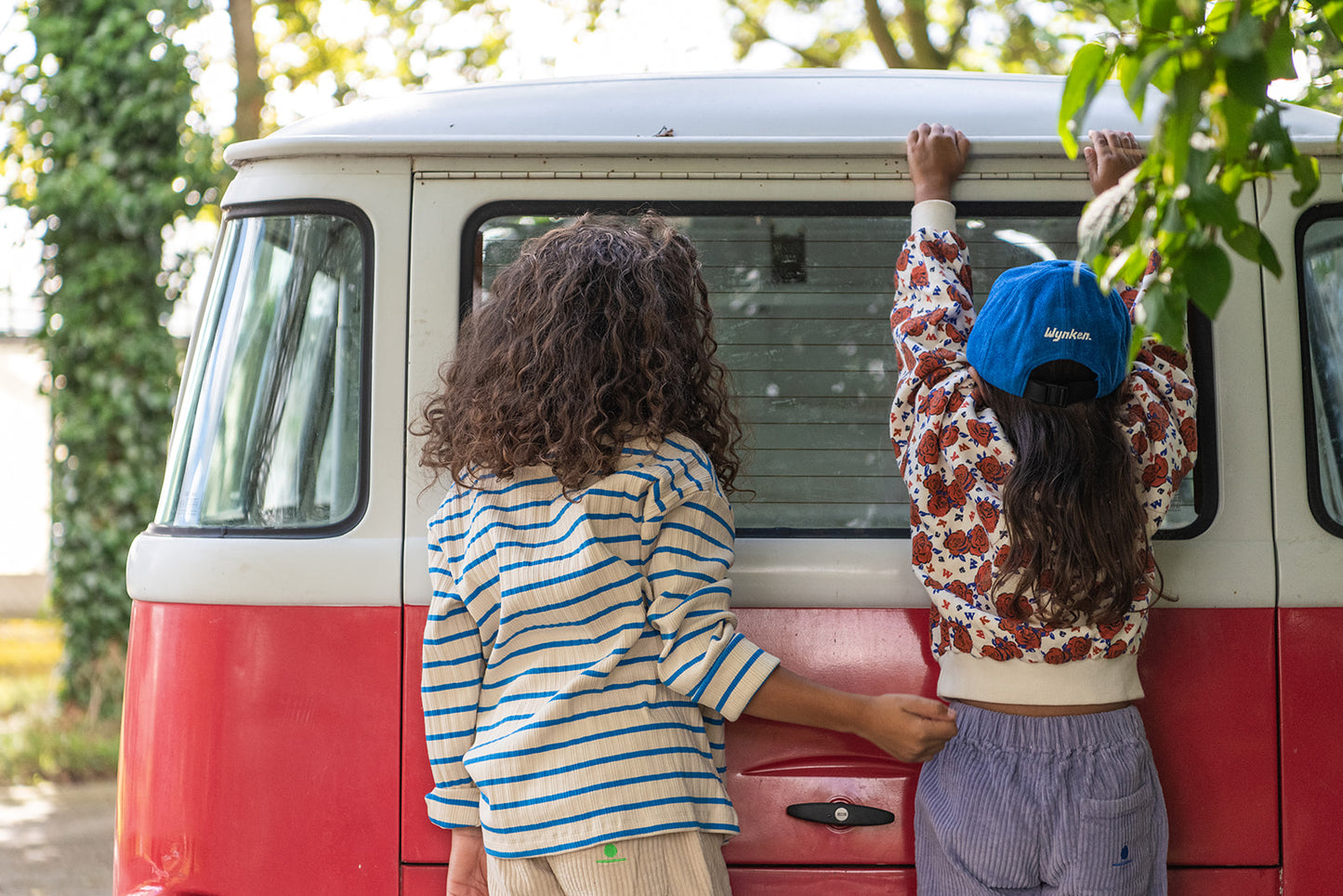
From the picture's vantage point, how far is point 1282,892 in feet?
6.91

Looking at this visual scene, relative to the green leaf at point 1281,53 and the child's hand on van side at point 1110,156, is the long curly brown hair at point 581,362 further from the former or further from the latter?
the green leaf at point 1281,53

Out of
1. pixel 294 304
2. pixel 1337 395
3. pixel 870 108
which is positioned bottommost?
pixel 1337 395

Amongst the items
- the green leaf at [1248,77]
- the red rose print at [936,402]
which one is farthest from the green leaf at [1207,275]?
the red rose print at [936,402]

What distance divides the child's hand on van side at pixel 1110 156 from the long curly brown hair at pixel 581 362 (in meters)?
0.76

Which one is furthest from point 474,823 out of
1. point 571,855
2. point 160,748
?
point 160,748

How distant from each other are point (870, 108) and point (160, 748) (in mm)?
1775

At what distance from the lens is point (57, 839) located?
579 centimetres

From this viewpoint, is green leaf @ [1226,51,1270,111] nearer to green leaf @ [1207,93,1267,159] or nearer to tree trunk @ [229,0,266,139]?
green leaf @ [1207,93,1267,159]

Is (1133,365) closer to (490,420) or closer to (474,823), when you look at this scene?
(490,420)

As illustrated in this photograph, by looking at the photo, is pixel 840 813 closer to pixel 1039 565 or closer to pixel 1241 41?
pixel 1039 565

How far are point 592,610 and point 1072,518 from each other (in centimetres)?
75

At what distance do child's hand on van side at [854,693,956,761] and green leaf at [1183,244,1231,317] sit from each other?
3.10 ft

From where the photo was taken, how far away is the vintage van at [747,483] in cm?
212

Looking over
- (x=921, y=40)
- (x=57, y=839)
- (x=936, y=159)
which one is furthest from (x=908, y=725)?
(x=921, y=40)
